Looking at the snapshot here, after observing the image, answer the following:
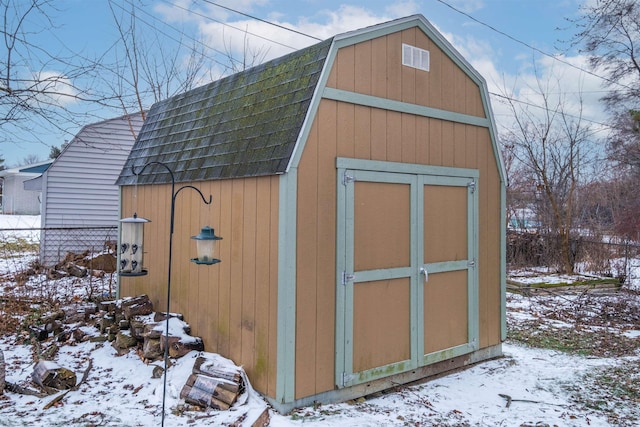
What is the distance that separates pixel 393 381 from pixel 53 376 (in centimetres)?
294

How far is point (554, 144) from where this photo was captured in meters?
12.3

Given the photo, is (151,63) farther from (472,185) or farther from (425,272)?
(425,272)

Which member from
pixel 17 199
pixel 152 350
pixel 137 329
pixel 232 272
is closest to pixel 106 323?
pixel 137 329

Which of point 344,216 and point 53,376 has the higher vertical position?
point 344,216

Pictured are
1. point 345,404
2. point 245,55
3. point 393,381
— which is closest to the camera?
point 345,404

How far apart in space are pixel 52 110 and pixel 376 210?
3313 millimetres

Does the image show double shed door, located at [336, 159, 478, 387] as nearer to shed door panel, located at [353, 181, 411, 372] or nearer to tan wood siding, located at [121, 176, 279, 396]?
shed door panel, located at [353, 181, 411, 372]

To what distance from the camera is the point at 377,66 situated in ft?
13.7

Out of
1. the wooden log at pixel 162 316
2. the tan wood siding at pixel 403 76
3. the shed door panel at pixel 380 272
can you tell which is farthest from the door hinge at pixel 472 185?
the wooden log at pixel 162 316

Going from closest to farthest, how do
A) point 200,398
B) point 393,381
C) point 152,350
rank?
point 200,398 → point 393,381 → point 152,350

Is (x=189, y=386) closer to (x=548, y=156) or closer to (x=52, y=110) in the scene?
(x=52, y=110)

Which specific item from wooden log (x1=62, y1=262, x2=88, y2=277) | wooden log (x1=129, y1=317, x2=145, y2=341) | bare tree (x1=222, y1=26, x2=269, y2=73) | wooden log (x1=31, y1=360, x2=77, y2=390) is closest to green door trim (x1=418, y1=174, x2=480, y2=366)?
wooden log (x1=129, y1=317, x2=145, y2=341)

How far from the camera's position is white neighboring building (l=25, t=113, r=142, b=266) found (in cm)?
1016

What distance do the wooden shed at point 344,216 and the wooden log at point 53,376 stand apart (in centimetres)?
114
